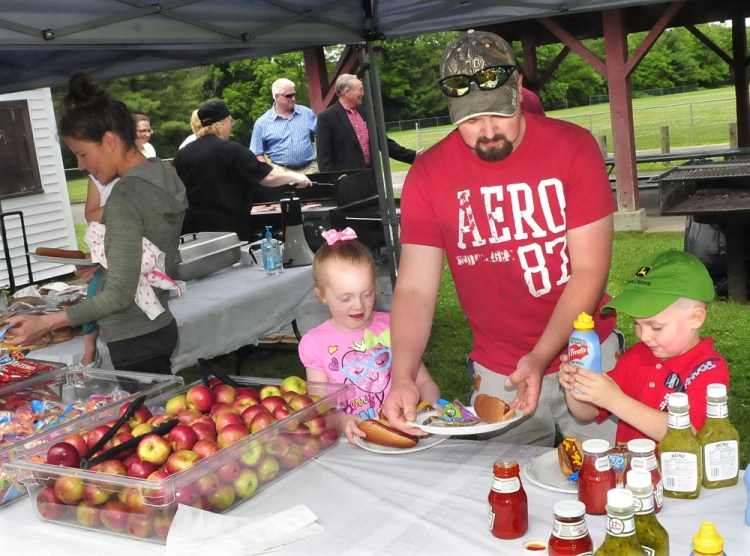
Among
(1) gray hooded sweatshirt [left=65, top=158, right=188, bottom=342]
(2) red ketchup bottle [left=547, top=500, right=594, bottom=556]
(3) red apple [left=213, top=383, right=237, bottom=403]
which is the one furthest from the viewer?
(1) gray hooded sweatshirt [left=65, top=158, right=188, bottom=342]

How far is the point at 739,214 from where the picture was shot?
5.92m

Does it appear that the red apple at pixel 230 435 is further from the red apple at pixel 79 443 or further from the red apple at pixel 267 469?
the red apple at pixel 79 443

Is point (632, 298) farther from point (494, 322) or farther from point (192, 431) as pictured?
point (192, 431)

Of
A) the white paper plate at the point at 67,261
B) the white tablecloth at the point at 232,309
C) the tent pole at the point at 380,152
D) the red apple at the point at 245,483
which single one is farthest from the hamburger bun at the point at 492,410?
the tent pole at the point at 380,152

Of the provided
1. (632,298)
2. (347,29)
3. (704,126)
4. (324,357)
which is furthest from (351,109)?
(704,126)

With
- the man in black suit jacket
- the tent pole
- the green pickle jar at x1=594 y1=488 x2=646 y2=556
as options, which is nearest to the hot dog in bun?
the green pickle jar at x1=594 y1=488 x2=646 y2=556

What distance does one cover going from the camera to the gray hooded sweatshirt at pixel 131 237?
2.92 meters

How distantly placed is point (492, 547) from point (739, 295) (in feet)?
19.6

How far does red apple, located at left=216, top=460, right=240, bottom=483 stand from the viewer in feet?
6.32

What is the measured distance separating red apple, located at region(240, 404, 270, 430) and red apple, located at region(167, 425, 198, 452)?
15cm

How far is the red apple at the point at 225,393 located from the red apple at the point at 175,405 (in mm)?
86

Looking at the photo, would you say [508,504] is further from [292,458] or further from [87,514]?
[87,514]

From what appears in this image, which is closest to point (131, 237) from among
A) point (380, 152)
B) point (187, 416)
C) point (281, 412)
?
point (187, 416)

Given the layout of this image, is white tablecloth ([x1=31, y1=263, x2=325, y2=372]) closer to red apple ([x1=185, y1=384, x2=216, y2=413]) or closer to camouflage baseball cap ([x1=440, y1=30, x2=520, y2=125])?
red apple ([x1=185, y1=384, x2=216, y2=413])
